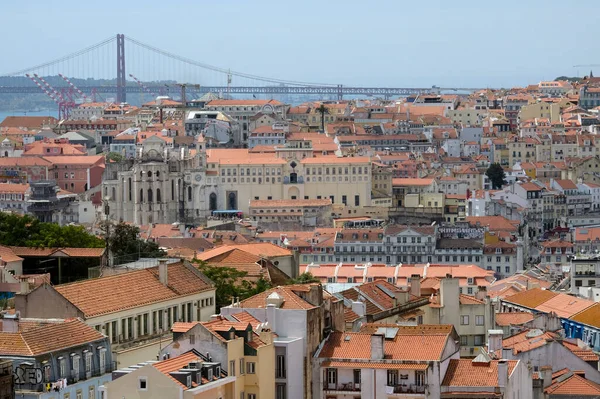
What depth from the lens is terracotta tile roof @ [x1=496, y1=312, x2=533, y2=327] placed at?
4188 cm

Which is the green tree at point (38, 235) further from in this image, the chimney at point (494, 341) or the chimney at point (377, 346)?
the chimney at point (377, 346)

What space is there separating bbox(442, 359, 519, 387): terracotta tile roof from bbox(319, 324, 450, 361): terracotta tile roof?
0.40 m

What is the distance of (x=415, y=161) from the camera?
397ft

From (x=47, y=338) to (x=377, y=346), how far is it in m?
5.01

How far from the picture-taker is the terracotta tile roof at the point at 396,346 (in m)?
28.5

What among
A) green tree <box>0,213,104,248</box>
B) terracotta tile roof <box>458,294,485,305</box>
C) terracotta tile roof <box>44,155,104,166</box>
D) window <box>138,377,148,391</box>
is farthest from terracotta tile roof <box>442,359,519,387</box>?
terracotta tile roof <box>44,155,104,166</box>

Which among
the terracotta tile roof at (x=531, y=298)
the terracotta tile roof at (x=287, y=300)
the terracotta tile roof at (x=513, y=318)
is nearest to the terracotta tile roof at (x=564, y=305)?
the terracotta tile roof at (x=531, y=298)

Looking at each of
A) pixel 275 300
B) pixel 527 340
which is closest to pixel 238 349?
pixel 275 300

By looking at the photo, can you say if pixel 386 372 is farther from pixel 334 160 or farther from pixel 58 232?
pixel 334 160

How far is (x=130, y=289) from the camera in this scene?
1283 inches

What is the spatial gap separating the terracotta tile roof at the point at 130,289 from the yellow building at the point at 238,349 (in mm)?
3079

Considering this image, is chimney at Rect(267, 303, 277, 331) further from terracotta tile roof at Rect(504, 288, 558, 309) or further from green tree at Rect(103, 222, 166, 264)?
terracotta tile roof at Rect(504, 288, 558, 309)

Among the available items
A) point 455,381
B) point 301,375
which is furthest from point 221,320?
point 455,381

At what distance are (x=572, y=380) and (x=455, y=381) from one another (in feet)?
19.8
